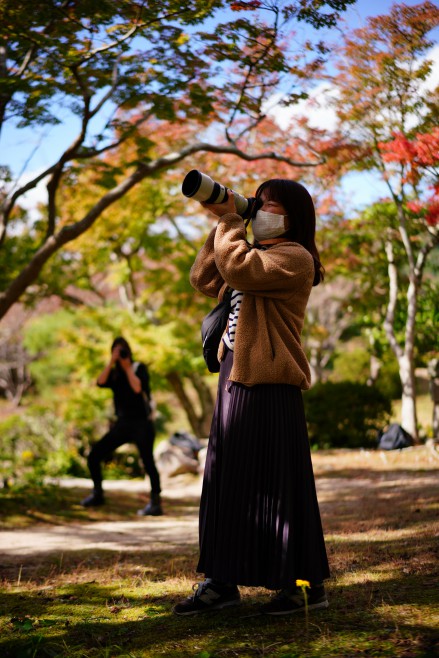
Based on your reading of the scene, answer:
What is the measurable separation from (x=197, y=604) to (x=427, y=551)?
1532 mm

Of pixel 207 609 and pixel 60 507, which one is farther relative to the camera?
pixel 60 507

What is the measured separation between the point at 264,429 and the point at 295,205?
0.96 metres

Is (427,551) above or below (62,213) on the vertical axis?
below

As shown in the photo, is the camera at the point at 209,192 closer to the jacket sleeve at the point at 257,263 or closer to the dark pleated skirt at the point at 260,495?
the jacket sleeve at the point at 257,263

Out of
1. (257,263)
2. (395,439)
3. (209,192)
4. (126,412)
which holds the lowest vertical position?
(395,439)

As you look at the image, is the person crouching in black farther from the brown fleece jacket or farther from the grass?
the brown fleece jacket

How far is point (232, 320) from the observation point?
9.35 ft

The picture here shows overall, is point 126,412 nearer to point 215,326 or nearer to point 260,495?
point 215,326

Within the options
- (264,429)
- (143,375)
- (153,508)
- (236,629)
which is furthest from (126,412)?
(236,629)

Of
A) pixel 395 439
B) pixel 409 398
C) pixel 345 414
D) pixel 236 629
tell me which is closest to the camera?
pixel 236 629

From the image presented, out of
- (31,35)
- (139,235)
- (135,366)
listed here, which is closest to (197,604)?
(135,366)

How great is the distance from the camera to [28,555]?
4.64 meters

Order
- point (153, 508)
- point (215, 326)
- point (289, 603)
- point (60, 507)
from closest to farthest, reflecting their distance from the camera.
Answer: point (289, 603) → point (215, 326) → point (153, 508) → point (60, 507)

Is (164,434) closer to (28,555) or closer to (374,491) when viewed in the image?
(374,491)
